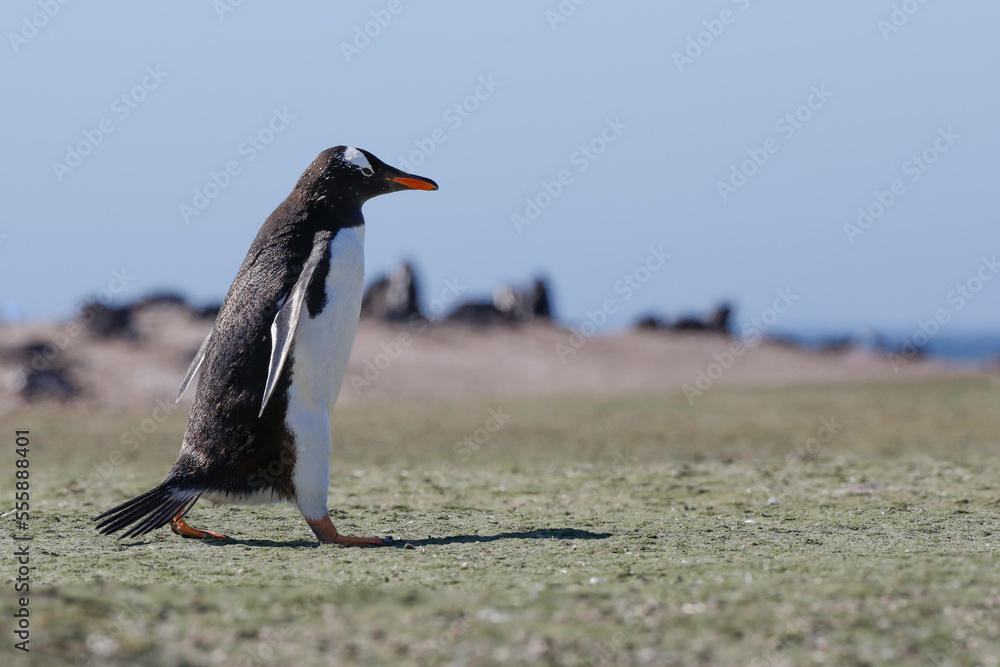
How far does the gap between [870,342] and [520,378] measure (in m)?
12.5

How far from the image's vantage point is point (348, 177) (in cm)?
655

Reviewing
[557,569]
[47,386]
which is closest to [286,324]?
[557,569]

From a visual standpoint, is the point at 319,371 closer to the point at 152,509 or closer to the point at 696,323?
the point at 152,509

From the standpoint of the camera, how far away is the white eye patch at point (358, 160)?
657cm

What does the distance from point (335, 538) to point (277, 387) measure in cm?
90

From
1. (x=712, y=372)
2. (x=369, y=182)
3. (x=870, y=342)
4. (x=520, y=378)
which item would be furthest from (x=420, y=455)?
(x=870, y=342)

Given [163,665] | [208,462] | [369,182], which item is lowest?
[163,665]

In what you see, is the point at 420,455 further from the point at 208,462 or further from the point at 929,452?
the point at 208,462

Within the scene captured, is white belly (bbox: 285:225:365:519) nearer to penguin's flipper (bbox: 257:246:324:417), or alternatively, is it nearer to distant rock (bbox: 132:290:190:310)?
penguin's flipper (bbox: 257:246:324:417)

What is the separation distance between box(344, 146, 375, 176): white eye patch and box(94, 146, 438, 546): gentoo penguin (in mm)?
361

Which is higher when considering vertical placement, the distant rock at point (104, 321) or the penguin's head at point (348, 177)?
the distant rock at point (104, 321)

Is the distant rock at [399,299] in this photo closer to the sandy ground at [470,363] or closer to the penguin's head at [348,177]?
the sandy ground at [470,363]

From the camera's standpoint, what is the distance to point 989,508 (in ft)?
24.7

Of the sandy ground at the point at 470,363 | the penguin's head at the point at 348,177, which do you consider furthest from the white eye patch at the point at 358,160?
the sandy ground at the point at 470,363
